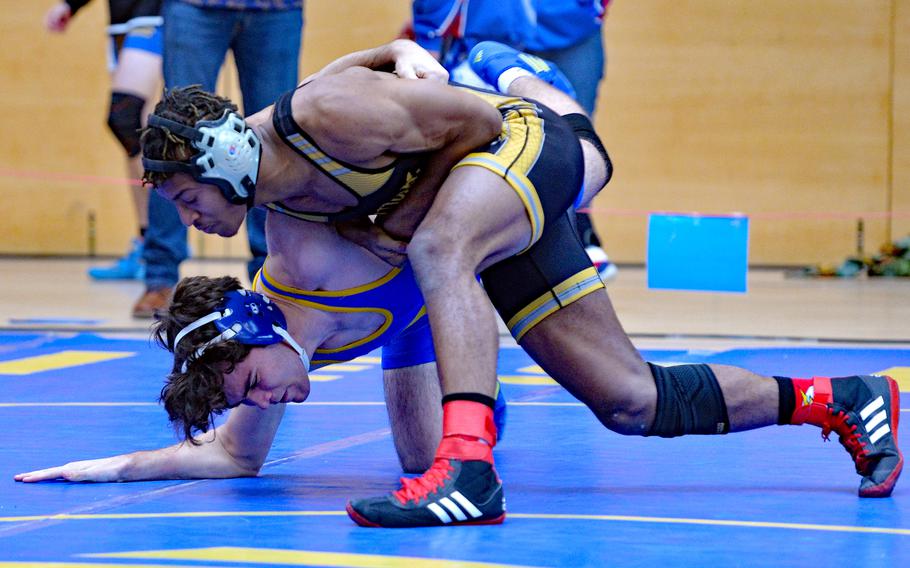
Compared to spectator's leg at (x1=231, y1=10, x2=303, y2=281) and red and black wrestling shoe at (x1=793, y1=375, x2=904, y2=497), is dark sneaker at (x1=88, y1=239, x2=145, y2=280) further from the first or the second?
red and black wrestling shoe at (x1=793, y1=375, x2=904, y2=497)

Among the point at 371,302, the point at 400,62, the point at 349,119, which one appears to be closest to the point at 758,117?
the point at 400,62

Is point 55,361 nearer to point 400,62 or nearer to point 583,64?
point 400,62

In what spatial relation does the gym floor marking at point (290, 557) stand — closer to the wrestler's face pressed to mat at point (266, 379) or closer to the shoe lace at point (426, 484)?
the shoe lace at point (426, 484)

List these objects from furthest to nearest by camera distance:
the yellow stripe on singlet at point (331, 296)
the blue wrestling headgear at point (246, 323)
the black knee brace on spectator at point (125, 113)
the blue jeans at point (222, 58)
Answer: the black knee brace on spectator at point (125, 113) → the blue jeans at point (222, 58) → the yellow stripe on singlet at point (331, 296) → the blue wrestling headgear at point (246, 323)

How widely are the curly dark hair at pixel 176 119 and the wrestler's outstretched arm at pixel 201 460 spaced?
0.60 m

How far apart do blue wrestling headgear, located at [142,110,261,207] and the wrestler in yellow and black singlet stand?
0.10m

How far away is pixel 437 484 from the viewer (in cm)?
269

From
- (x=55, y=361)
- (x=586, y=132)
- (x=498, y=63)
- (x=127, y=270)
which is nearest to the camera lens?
(x=586, y=132)

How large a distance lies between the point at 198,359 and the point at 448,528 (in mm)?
650

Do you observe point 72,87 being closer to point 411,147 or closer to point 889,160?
point 889,160

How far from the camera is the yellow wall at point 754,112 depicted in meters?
9.30

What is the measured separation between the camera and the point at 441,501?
2.67 m

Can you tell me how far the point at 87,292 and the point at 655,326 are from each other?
3079mm

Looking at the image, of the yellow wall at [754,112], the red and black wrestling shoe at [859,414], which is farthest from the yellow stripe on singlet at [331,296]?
the yellow wall at [754,112]
